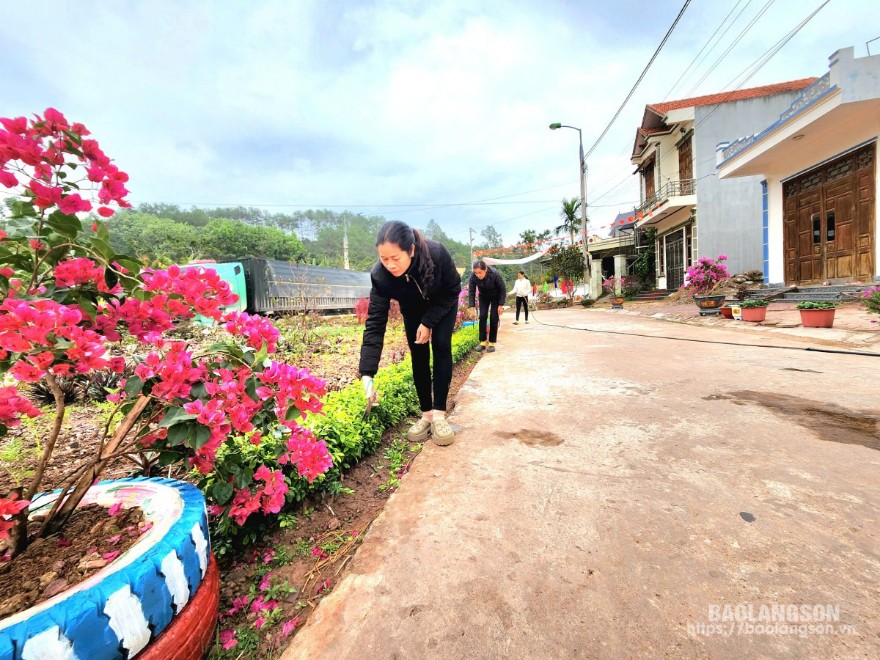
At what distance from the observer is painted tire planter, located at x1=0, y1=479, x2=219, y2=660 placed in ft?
2.13

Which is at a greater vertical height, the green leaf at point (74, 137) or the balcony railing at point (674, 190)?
the balcony railing at point (674, 190)

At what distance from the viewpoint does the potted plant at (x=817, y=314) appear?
5.27 meters

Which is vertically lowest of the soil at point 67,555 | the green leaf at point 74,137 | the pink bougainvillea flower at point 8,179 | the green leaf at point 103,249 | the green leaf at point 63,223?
the soil at point 67,555

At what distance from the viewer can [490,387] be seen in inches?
134

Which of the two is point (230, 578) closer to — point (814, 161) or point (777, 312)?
point (777, 312)

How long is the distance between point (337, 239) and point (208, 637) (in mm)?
72832

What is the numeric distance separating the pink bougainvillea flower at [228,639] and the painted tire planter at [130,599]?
82 millimetres

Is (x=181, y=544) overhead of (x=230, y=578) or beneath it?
overhead

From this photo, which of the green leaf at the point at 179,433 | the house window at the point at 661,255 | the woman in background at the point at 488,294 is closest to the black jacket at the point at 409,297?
the green leaf at the point at 179,433

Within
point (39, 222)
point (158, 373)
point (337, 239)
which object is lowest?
point (158, 373)

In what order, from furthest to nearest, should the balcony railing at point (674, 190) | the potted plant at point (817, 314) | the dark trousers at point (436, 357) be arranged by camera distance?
the balcony railing at point (674, 190)
the potted plant at point (817, 314)
the dark trousers at point (436, 357)

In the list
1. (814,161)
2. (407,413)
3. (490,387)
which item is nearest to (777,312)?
(814,161)

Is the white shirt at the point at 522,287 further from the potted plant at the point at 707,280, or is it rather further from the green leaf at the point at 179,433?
the green leaf at the point at 179,433

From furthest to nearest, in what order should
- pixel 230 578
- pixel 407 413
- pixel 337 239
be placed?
pixel 337 239, pixel 407 413, pixel 230 578
